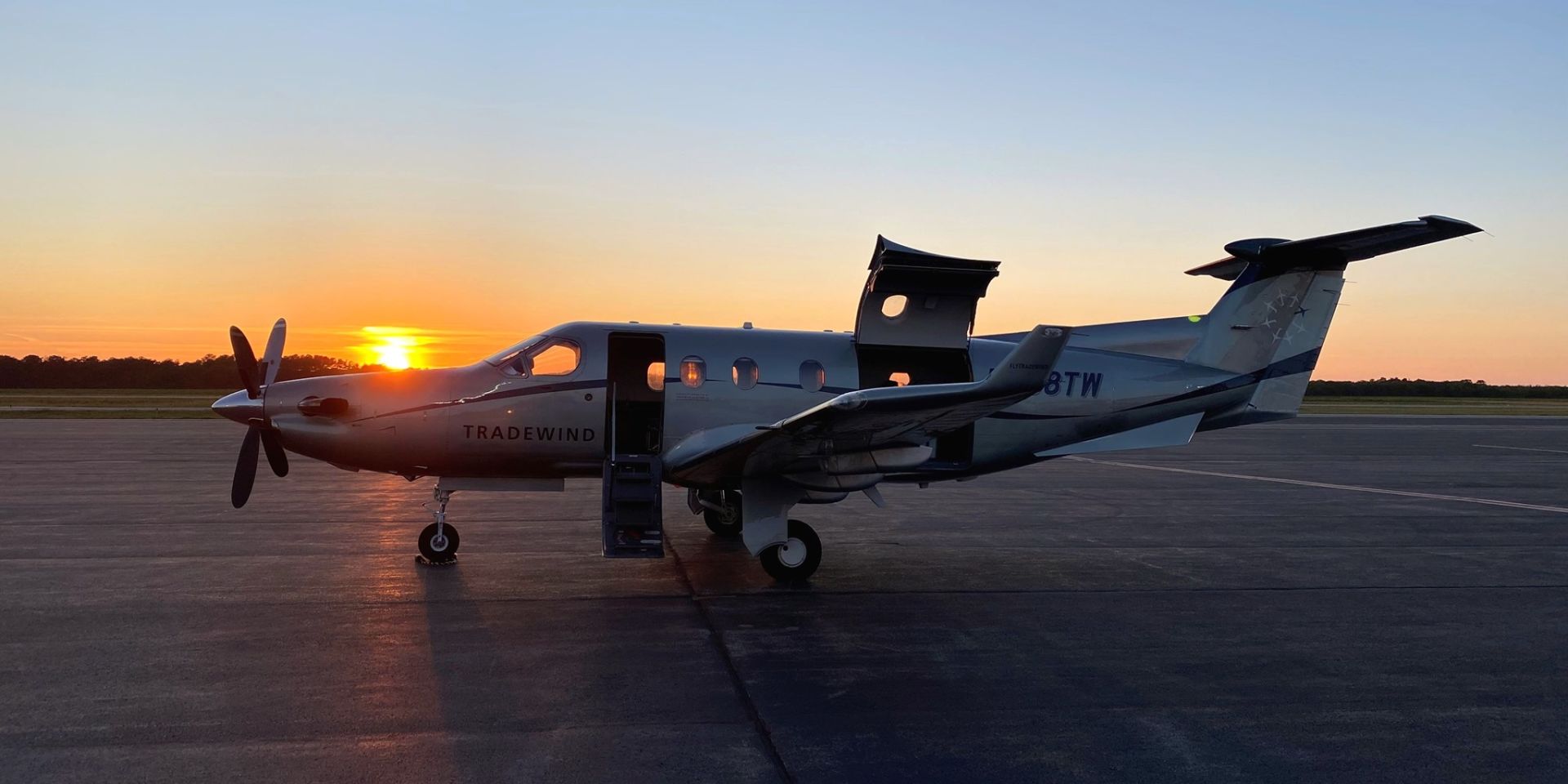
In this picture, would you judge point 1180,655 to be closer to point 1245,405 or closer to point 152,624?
point 1245,405

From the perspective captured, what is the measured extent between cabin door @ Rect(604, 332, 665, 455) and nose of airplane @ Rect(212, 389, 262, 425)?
3.61m

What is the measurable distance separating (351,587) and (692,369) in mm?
4076

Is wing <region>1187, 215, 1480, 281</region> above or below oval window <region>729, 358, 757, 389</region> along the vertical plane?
above

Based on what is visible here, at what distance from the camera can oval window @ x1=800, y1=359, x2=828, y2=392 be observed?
39.5 feet

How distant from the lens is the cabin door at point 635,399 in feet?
38.3

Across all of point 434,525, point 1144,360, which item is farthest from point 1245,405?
point 434,525

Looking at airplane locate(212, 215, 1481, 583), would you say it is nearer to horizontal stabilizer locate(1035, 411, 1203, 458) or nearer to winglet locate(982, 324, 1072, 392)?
horizontal stabilizer locate(1035, 411, 1203, 458)

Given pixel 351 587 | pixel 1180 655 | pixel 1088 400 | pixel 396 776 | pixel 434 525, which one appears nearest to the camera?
pixel 396 776

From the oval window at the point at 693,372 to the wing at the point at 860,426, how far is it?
1.84 feet

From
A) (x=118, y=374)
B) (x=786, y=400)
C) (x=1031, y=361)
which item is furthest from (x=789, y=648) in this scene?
(x=118, y=374)

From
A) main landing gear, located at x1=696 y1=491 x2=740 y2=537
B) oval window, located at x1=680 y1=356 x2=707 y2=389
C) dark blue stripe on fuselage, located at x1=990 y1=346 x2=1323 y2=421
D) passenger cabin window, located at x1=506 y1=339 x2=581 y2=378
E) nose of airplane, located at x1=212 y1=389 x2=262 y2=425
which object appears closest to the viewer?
nose of airplane, located at x1=212 y1=389 x2=262 y2=425

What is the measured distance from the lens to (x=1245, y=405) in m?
13.3

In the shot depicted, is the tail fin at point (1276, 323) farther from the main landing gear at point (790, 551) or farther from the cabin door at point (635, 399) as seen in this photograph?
the cabin door at point (635, 399)

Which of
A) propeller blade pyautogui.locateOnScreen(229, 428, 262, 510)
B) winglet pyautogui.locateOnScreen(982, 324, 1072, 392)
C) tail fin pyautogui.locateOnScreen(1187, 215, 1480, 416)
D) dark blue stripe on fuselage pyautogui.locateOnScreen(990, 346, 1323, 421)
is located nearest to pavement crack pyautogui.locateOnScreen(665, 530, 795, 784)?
winglet pyautogui.locateOnScreen(982, 324, 1072, 392)
